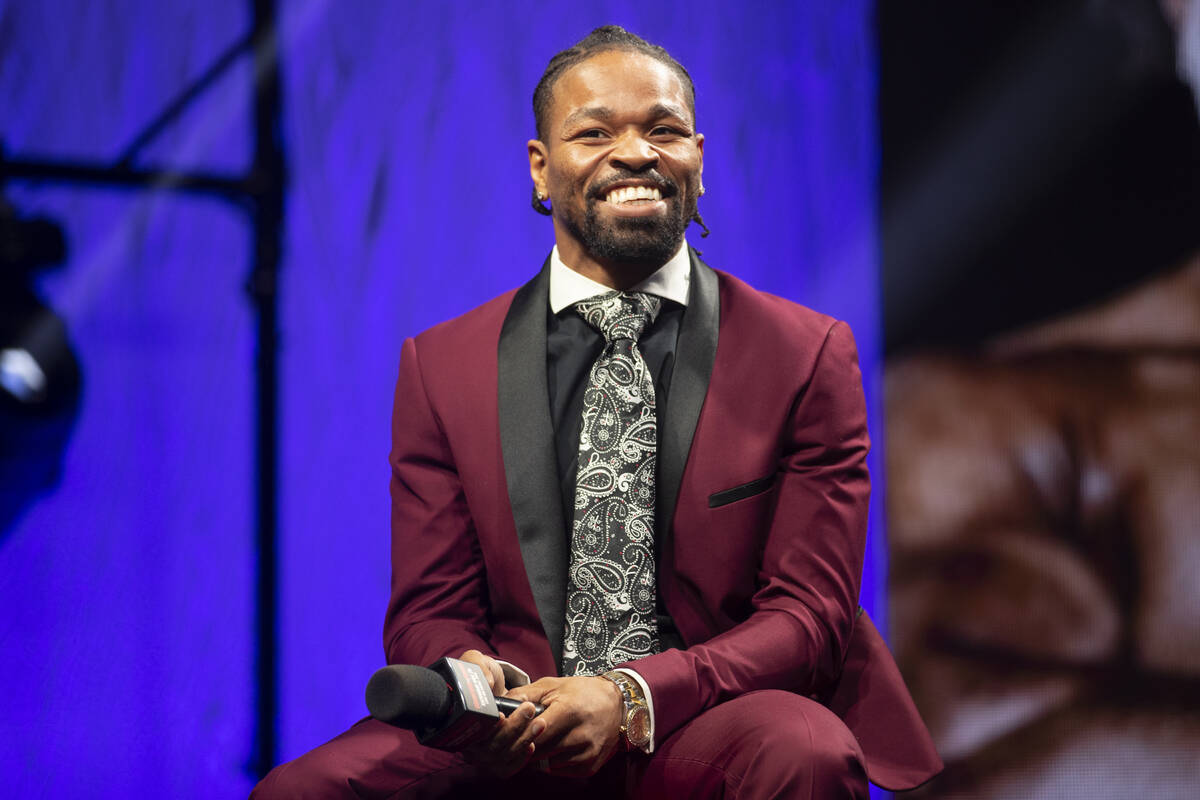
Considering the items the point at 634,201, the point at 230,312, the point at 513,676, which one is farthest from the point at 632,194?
the point at 230,312

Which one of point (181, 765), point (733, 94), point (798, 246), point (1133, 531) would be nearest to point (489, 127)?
point (733, 94)

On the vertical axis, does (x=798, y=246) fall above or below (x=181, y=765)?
above

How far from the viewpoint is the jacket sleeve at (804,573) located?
4.63 feet

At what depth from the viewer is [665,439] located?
160 cm

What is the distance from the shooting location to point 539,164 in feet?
6.00

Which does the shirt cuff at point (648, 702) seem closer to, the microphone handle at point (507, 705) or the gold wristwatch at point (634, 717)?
the gold wristwatch at point (634, 717)

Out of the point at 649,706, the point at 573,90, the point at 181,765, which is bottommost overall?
the point at 181,765

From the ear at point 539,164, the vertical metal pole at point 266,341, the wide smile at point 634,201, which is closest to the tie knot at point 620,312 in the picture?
the wide smile at point 634,201

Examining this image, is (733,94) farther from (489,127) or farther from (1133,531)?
(1133,531)

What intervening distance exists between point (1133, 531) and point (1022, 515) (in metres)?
0.21

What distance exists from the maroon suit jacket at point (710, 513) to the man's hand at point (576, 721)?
0.14 metres

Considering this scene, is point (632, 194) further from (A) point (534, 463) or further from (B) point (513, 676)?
(B) point (513, 676)

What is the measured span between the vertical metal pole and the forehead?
740mm

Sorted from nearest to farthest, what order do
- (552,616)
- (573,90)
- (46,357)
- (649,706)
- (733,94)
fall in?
(649,706) → (552,616) → (573,90) → (46,357) → (733,94)
